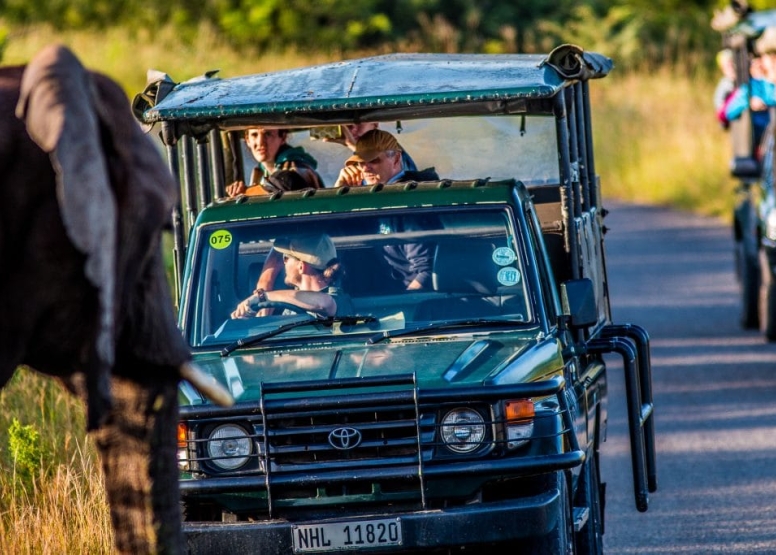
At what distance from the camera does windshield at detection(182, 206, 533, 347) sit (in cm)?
727

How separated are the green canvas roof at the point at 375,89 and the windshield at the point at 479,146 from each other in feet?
4.49

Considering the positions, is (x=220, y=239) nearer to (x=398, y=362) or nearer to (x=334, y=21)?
(x=398, y=362)

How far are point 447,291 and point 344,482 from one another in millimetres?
1298

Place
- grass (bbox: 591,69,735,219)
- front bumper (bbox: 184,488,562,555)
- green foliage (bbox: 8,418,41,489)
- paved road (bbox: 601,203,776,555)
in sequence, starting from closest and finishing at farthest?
front bumper (bbox: 184,488,562,555)
green foliage (bbox: 8,418,41,489)
paved road (bbox: 601,203,776,555)
grass (bbox: 591,69,735,219)

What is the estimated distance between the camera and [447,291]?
7352 mm

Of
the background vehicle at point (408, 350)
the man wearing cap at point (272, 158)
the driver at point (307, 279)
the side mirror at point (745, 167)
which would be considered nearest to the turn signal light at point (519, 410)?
the background vehicle at point (408, 350)

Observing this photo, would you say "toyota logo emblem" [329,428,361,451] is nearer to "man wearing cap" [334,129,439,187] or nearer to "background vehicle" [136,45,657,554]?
"background vehicle" [136,45,657,554]

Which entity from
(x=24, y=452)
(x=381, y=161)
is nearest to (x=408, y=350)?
(x=24, y=452)

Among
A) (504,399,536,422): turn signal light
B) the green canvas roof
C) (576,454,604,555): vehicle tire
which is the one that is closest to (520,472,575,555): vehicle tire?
(504,399,536,422): turn signal light

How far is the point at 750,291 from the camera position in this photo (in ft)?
49.4

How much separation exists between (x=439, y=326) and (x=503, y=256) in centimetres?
50

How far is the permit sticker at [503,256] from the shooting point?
7.36m

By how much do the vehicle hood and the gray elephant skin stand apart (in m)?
2.72

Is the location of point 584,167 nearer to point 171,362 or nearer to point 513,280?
point 513,280
